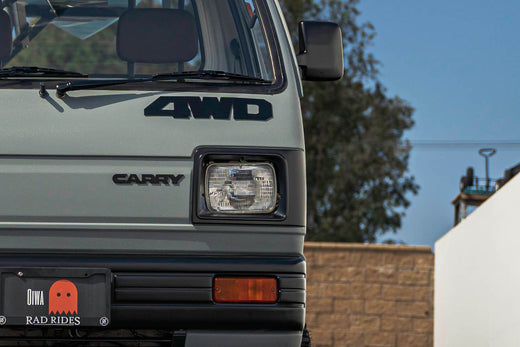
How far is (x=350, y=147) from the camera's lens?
33.6 metres

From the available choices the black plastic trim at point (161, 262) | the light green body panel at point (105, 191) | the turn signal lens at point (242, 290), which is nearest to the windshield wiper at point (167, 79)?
the light green body panel at point (105, 191)

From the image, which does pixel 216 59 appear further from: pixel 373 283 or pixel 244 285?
pixel 373 283

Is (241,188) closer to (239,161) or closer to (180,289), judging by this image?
(239,161)

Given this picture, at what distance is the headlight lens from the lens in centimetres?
374

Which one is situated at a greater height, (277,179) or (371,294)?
(277,179)

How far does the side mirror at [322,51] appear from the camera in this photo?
4.29 meters

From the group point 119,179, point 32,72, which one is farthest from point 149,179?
point 32,72

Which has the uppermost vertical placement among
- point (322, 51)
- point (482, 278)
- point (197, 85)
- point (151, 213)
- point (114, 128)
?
point (322, 51)

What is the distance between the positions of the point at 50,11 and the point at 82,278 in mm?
1605

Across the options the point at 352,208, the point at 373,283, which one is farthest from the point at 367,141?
the point at 373,283

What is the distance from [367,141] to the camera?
1326 inches

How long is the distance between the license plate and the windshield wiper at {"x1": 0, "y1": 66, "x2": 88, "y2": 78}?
32.2 inches

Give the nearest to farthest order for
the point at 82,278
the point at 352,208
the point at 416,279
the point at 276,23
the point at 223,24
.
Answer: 1. the point at 82,278
2. the point at 276,23
3. the point at 223,24
4. the point at 416,279
5. the point at 352,208

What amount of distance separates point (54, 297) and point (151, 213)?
48 centimetres
